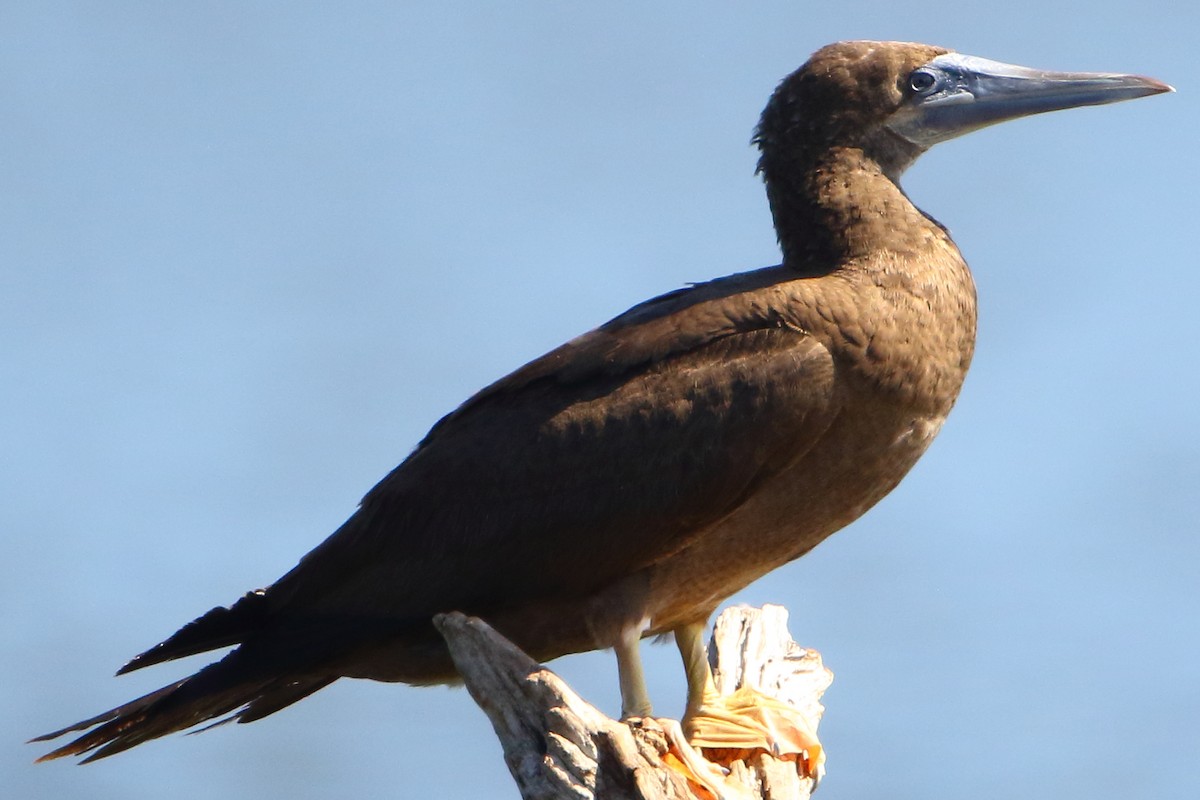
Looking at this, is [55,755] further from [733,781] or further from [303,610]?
[733,781]

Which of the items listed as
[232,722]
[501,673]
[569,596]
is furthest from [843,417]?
[232,722]

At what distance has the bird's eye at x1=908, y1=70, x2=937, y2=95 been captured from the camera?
7391 millimetres

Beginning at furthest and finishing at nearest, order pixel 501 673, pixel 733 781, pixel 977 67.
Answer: pixel 977 67 → pixel 733 781 → pixel 501 673

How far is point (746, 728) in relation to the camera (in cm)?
666

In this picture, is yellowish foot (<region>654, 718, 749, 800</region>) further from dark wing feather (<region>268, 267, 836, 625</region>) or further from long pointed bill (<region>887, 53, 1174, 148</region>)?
long pointed bill (<region>887, 53, 1174, 148</region>)

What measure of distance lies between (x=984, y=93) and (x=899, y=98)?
408 mm

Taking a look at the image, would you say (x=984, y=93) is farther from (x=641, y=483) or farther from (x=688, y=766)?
(x=688, y=766)

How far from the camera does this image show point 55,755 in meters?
6.55

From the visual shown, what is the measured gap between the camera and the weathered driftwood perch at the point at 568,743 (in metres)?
5.29

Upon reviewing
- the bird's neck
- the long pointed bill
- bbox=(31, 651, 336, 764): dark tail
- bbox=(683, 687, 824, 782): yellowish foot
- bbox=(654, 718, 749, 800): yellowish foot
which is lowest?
bbox=(654, 718, 749, 800): yellowish foot

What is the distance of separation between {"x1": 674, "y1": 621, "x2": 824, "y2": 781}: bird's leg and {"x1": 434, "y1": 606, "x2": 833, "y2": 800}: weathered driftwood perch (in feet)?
0.16

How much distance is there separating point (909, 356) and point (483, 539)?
1629 mm

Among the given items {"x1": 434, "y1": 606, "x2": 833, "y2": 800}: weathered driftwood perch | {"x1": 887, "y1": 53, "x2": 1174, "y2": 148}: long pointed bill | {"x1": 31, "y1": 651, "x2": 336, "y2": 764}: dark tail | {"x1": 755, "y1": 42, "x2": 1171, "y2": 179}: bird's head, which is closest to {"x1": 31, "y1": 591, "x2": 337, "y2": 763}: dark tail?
{"x1": 31, "y1": 651, "x2": 336, "y2": 764}: dark tail

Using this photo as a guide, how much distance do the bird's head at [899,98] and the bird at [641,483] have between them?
0.28m
